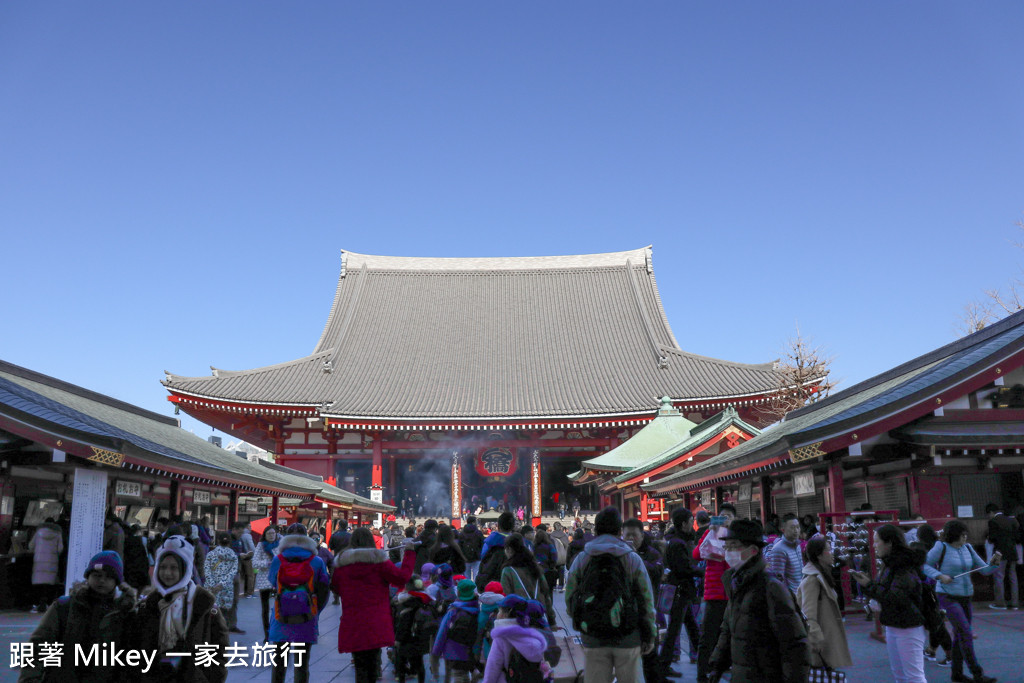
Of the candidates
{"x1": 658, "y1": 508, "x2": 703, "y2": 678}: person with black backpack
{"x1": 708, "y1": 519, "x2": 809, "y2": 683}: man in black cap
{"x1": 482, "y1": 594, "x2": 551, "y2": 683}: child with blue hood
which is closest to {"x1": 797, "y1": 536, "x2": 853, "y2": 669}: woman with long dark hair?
{"x1": 708, "y1": 519, "x2": 809, "y2": 683}: man in black cap

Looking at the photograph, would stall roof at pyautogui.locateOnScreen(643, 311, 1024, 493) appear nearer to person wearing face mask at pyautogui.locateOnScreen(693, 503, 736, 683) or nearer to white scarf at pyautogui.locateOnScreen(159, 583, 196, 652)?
person wearing face mask at pyautogui.locateOnScreen(693, 503, 736, 683)

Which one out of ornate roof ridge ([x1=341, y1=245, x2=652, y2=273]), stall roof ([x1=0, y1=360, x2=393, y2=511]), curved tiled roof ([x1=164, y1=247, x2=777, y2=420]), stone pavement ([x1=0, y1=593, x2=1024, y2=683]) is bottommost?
stone pavement ([x1=0, y1=593, x2=1024, y2=683])

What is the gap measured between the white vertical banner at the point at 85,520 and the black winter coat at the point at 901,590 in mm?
9820

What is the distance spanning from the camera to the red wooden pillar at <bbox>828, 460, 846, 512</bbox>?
1124 centimetres

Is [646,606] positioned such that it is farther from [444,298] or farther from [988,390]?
[444,298]

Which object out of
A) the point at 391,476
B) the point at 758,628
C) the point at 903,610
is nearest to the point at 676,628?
the point at 903,610

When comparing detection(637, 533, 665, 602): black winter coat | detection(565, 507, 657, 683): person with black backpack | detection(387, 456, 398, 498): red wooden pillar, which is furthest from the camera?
detection(387, 456, 398, 498): red wooden pillar

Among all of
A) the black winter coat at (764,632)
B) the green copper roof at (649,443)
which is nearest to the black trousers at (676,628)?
the black winter coat at (764,632)

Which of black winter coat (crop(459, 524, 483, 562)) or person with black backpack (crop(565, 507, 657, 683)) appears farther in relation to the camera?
black winter coat (crop(459, 524, 483, 562))

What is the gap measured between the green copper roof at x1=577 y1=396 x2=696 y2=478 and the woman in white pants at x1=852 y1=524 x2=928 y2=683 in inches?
642

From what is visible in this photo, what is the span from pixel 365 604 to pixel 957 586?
5.37 meters

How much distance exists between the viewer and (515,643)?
5.53 m

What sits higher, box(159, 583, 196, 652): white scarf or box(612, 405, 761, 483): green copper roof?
box(612, 405, 761, 483): green copper roof

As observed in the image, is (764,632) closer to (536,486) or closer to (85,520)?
(85,520)
